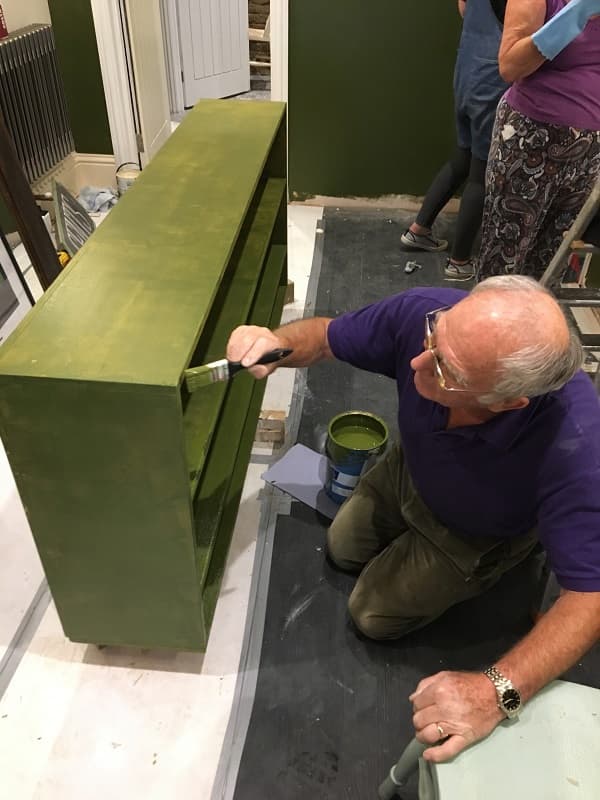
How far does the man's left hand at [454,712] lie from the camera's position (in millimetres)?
1018

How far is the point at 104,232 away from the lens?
151 centimetres

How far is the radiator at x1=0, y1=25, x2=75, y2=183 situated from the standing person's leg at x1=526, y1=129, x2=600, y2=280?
2.43 meters

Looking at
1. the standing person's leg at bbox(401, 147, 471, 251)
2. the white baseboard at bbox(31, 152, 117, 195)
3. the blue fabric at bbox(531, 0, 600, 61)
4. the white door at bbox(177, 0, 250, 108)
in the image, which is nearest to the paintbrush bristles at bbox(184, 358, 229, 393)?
the blue fabric at bbox(531, 0, 600, 61)

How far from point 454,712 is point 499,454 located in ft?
1.64

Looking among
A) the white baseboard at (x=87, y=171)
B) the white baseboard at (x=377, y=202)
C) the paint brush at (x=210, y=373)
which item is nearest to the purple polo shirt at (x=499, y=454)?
the paint brush at (x=210, y=373)

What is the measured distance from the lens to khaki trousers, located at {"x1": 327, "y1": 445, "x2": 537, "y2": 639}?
1585 millimetres

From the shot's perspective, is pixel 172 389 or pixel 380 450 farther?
pixel 380 450

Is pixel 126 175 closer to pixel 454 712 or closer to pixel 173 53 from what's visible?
pixel 173 53

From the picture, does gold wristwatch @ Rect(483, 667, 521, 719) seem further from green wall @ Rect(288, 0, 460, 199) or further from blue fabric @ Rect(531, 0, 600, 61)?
green wall @ Rect(288, 0, 460, 199)

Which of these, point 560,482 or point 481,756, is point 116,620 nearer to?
point 481,756

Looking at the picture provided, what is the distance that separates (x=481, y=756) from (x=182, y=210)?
134cm

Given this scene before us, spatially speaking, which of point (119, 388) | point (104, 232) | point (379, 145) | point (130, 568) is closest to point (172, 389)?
point (119, 388)

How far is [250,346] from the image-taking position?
1.39 m

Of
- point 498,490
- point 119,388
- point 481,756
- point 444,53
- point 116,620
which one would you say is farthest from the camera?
point 444,53
